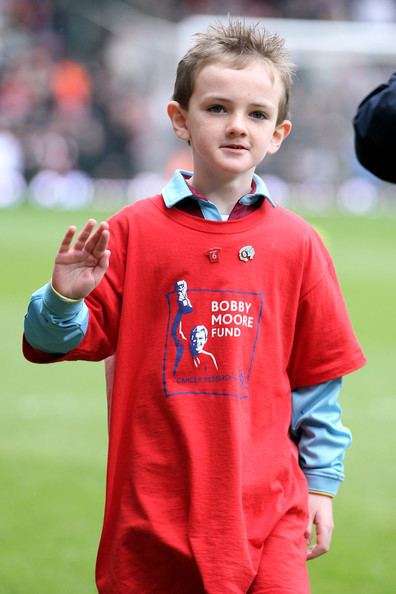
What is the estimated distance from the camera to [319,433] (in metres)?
3.42

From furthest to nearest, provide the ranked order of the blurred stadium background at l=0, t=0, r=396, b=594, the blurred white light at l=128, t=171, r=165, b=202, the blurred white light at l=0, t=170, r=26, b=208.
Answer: the blurred white light at l=128, t=171, r=165, b=202
the blurred white light at l=0, t=170, r=26, b=208
the blurred stadium background at l=0, t=0, r=396, b=594

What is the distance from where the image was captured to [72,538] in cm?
543

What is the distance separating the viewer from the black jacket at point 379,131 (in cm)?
353

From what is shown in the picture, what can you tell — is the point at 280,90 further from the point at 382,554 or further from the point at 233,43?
the point at 382,554

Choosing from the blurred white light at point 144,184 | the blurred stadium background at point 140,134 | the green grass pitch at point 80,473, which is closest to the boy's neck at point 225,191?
the green grass pitch at point 80,473

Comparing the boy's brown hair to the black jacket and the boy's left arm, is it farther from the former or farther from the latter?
the boy's left arm

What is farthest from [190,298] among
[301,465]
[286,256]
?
[301,465]

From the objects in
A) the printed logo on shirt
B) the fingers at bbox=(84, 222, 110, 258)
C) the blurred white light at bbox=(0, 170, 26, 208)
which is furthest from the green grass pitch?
the blurred white light at bbox=(0, 170, 26, 208)

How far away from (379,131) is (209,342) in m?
0.80

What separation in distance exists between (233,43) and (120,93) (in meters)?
27.5

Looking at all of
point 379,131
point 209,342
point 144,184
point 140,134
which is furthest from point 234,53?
point 140,134

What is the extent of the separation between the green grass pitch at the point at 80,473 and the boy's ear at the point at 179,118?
2001 mm

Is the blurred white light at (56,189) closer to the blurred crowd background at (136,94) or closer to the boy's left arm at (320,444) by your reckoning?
the blurred crowd background at (136,94)

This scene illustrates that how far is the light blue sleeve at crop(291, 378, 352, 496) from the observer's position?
342cm
